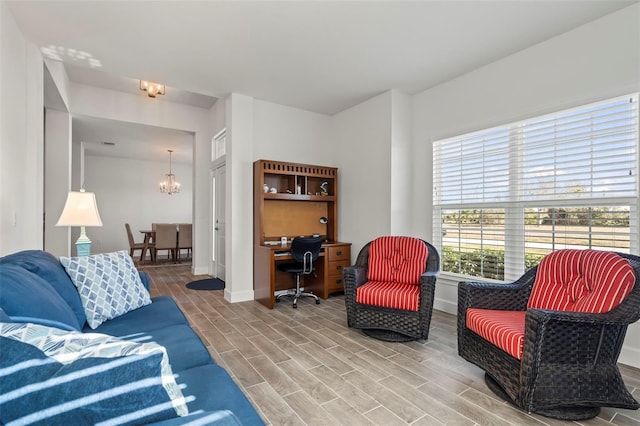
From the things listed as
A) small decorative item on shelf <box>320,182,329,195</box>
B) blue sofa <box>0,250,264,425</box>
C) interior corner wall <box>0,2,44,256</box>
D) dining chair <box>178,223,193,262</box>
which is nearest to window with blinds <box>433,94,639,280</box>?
small decorative item on shelf <box>320,182,329,195</box>

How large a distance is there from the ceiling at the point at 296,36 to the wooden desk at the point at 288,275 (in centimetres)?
220

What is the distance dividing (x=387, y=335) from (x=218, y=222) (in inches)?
148

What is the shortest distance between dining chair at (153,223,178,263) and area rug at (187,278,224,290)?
2.38 metres

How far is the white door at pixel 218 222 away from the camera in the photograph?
5.42m

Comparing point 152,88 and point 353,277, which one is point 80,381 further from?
point 152,88

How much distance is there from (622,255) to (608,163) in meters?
0.98

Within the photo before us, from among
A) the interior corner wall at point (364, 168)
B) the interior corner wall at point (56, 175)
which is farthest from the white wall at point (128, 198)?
the interior corner wall at point (364, 168)

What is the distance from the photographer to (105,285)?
2.02 m

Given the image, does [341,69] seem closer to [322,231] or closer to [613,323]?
[322,231]

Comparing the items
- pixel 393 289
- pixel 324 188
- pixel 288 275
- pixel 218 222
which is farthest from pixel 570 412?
pixel 218 222

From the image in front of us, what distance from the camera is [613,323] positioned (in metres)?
1.72

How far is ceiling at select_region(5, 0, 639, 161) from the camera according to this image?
2.51 meters

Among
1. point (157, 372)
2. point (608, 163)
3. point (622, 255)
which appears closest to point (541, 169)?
point (608, 163)

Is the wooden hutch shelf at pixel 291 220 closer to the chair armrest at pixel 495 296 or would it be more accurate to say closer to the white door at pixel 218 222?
the white door at pixel 218 222
